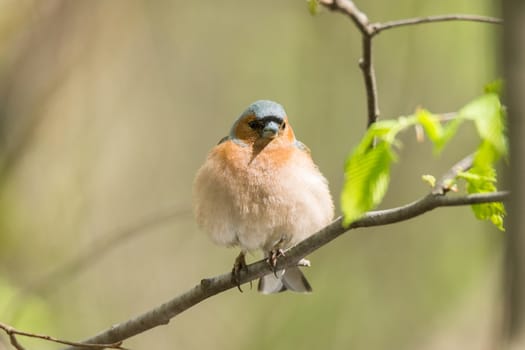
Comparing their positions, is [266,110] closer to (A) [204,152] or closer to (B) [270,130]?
(B) [270,130]

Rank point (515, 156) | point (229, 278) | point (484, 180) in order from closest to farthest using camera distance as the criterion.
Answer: point (515, 156), point (484, 180), point (229, 278)

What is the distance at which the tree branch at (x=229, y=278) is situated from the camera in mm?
2844

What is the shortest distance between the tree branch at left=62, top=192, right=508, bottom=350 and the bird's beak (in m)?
0.95

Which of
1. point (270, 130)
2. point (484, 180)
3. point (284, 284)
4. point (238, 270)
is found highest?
point (270, 130)

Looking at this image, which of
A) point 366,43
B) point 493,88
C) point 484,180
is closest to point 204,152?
point 366,43

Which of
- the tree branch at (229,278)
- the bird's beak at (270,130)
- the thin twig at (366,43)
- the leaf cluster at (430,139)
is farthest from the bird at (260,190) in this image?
the leaf cluster at (430,139)

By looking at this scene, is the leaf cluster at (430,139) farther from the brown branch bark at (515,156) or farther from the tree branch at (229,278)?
the brown branch bark at (515,156)

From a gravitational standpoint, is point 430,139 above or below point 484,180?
above

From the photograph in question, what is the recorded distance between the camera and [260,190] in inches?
185

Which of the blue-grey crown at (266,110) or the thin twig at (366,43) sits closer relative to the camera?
the thin twig at (366,43)

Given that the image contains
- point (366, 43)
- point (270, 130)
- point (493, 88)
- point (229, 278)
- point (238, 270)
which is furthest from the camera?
point (270, 130)

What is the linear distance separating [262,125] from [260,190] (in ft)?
1.60

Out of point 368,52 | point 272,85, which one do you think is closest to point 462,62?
point 272,85

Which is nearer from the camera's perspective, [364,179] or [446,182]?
[364,179]
